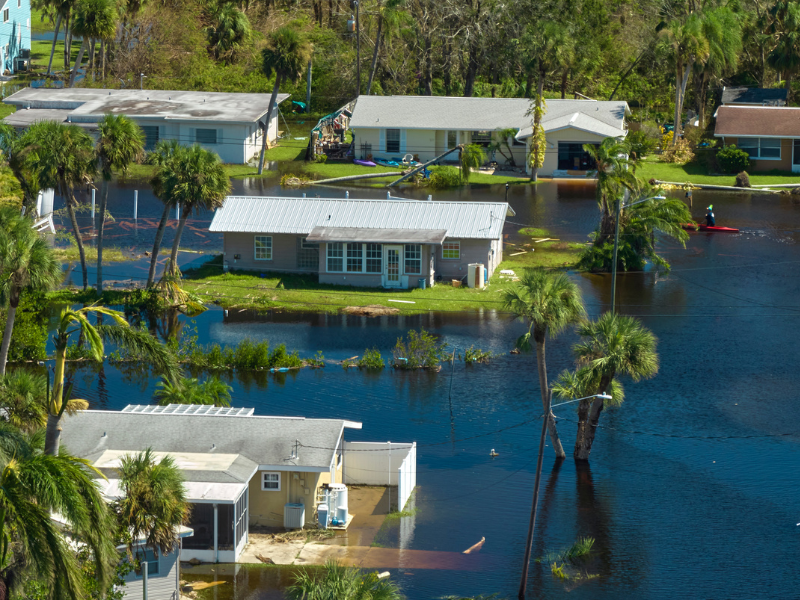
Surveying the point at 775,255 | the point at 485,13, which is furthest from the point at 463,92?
the point at 775,255

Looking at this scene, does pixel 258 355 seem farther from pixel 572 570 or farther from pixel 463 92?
pixel 463 92

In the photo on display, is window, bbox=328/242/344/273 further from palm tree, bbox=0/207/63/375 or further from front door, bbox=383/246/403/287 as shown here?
palm tree, bbox=0/207/63/375

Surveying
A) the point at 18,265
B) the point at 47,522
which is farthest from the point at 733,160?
the point at 47,522

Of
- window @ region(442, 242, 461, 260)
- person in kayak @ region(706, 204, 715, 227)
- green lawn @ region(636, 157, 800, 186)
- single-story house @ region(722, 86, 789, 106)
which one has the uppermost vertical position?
single-story house @ region(722, 86, 789, 106)

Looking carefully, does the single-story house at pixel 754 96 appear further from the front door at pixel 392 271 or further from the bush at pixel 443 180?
the front door at pixel 392 271

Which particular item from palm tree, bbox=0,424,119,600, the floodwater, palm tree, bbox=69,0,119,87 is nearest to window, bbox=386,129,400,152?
palm tree, bbox=69,0,119,87

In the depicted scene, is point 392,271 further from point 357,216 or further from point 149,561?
point 149,561
